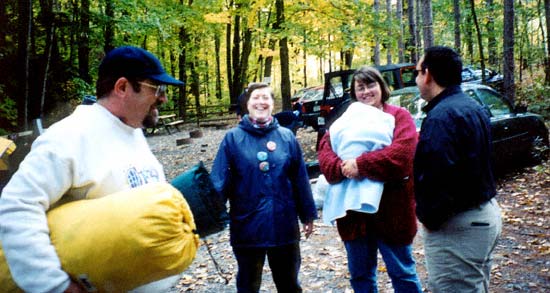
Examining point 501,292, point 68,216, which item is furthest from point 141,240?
point 501,292

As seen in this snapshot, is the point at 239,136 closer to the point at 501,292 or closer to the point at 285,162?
the point at 285,162

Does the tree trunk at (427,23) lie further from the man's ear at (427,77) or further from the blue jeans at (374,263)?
the man's ear at (427,77)

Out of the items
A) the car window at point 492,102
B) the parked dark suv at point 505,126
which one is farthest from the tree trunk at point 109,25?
the car window at point 492,102

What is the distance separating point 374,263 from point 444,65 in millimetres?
1556

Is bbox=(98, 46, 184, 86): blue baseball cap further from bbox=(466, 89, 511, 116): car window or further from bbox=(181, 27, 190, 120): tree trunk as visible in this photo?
bbox=(181, 27, 190, 120): tree trunk

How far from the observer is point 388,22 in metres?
13.3

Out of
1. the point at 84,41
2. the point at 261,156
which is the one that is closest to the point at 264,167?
the point at 261,156

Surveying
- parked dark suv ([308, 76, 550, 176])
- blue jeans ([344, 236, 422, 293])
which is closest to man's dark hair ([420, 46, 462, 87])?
blue jeans ([344, 236, 422, 293])

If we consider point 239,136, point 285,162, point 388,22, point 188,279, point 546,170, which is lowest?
point 188,279

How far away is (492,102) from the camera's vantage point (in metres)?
8.21

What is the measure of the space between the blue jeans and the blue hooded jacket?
0.48 meters

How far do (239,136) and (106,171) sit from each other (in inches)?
72.3

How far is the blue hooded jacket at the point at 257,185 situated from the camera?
11.1 feet

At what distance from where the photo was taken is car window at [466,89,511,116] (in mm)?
7920
